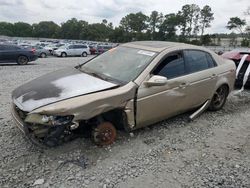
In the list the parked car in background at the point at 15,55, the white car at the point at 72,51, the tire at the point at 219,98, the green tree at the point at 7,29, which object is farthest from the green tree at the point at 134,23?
the tire at the point at 219,98

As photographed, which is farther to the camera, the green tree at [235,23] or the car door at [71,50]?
the green tree at [235,23]

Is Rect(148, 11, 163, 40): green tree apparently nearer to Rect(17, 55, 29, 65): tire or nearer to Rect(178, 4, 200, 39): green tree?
Rect(178, 4, 200, 39): green tree

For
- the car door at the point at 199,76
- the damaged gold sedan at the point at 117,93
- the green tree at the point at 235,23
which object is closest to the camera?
the damaged gold sedan at the point at 117,93

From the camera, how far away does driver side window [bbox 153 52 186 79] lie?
4.57 m

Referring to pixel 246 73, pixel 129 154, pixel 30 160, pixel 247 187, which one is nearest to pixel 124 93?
pixel 129 154

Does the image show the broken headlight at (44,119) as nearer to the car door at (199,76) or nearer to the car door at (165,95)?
the car door at (165,95)

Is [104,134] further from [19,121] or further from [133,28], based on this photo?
[133,28]

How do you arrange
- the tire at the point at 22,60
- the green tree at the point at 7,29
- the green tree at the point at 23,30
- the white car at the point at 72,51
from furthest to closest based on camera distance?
the green tree at the point at 23,30
the green tree at the point at 7,29
the white car at the point at 72,51
the tire at the point at 22,60

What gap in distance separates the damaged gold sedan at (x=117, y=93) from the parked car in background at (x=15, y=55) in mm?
12218

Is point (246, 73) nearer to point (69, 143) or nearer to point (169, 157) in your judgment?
point (169, 157)

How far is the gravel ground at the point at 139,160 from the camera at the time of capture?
337cm

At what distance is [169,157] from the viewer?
398 centimetres

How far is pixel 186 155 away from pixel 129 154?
821 millimetres

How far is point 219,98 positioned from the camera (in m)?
6.08
